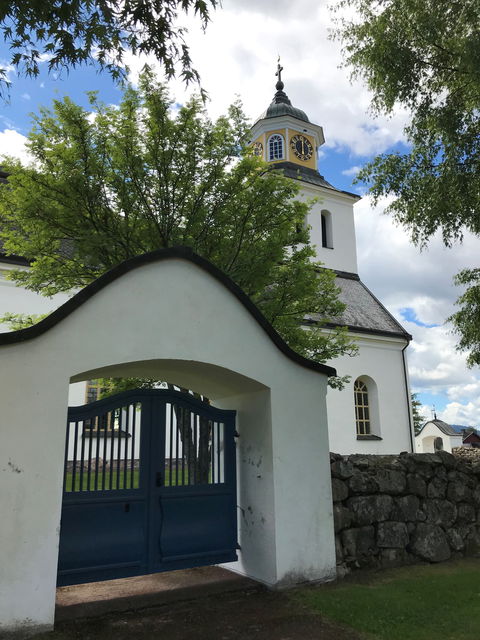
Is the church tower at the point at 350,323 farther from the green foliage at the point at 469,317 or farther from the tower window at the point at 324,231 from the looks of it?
the green foliage at the point at 469,317

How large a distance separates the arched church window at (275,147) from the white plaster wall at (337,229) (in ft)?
8.74

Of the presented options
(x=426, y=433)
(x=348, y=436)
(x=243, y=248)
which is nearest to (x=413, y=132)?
(x=243, y=248)

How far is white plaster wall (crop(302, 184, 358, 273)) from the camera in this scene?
27.1 meters

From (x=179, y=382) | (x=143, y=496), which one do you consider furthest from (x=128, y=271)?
(x=143, y=496)

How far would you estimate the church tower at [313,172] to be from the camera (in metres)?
27.3

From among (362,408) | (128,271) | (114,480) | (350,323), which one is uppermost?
(350,323)

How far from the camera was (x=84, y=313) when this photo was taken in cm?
533

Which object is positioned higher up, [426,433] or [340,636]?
[426,433]

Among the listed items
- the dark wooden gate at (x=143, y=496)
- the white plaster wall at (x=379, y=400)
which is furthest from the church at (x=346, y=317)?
the dark wooden gate at (x=143, y=496)

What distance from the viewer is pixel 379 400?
22.2m

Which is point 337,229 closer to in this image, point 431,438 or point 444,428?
point 444,428

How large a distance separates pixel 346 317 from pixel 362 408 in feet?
13.1

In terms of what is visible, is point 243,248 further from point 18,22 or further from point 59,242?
point 18,22

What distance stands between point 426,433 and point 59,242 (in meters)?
23.4
